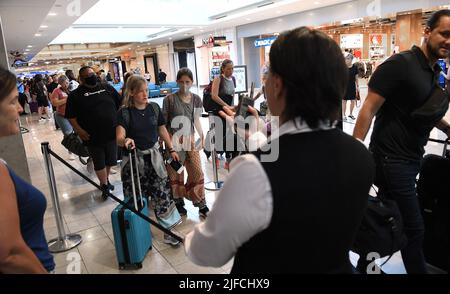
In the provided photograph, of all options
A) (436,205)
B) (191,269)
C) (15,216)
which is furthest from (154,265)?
(436,205)

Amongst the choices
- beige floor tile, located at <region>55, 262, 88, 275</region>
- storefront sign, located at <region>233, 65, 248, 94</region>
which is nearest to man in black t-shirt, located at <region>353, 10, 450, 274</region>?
beige floor tile, located at <region>55, 262, 88, 275</region>

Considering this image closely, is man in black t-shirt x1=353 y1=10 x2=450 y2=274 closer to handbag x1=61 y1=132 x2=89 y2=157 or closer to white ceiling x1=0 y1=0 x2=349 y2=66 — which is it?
handbag x1=61 y1=132 x2=89 y2=157

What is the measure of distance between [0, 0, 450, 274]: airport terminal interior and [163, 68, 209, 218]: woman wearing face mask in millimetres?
143

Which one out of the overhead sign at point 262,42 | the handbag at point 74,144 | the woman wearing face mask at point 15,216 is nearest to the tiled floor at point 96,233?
the handbag at point 74,144

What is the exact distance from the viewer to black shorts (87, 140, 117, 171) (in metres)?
4.42

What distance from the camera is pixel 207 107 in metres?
5.29

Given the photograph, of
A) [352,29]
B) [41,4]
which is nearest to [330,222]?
[41,4]

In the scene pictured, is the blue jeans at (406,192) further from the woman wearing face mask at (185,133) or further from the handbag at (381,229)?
the woman wearing face mask at (185,133)

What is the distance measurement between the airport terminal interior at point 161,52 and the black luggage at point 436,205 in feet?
0.41

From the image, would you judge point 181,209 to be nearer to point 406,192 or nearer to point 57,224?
point 57,224

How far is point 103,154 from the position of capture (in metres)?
4.50

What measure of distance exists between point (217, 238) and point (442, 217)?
1953 millimetres

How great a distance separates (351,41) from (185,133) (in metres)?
16.9
